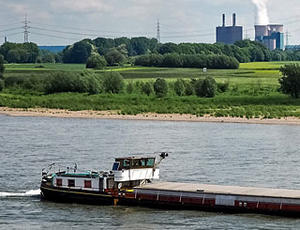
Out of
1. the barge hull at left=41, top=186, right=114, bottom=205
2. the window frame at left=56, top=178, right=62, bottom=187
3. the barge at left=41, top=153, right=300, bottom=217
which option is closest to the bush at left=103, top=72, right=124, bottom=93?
the barge at left=41, top=153, right=300, bottom=217

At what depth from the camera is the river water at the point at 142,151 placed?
50500mm

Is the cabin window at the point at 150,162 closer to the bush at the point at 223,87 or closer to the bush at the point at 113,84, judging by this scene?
the bush at the point at 223,87

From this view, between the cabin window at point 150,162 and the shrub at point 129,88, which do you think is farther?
the shrub at point 129,88

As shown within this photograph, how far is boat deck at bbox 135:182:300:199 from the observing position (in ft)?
171

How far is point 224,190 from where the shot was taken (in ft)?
176

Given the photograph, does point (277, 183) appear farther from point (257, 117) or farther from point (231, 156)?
point (257, 117)

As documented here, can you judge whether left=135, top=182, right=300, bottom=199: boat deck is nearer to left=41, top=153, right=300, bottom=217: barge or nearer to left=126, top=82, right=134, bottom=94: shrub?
left=41, top=153, right=300, bottom=217: barge

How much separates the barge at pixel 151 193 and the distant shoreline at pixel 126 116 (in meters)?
52.2

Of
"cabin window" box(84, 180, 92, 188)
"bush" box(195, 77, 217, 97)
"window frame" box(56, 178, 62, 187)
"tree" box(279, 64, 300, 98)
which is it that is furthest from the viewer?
"bush" box(195, 77, 217, 97)

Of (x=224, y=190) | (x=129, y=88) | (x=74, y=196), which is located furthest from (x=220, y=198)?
(x=129, y=88)

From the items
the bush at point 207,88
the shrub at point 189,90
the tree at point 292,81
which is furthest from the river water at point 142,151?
the shrub at point 189,90

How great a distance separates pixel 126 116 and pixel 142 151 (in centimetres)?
4131

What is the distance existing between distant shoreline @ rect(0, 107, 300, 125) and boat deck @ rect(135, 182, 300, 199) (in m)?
51.7

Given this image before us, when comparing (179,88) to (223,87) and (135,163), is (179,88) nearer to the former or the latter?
(223,87)
